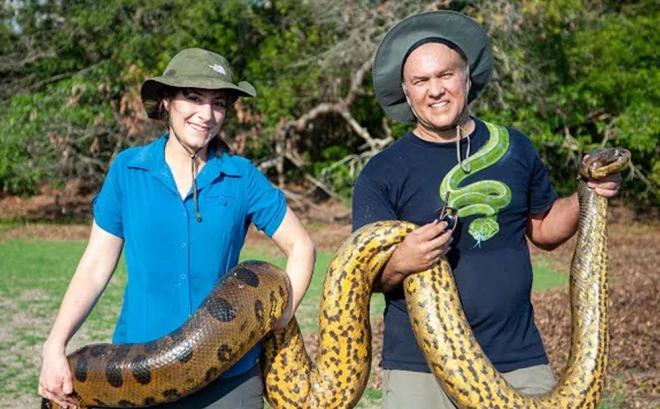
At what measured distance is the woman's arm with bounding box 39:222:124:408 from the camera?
3551 millimetres

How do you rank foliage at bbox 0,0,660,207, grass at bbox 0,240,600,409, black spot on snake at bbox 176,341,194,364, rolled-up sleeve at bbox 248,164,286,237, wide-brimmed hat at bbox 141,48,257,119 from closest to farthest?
black spot on snake at bbox 176,341,194,364 → wide-brimmed hat at bbox 141,48,257,119 → rolled-up sleeve at bbox 248,164,286,237 → grass at bbox 0,240,600,409 → foliage at bbox 0,0,660,207

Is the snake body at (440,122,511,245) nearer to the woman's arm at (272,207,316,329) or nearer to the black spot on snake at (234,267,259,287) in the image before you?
the woman's arm at (272,207,316,329)

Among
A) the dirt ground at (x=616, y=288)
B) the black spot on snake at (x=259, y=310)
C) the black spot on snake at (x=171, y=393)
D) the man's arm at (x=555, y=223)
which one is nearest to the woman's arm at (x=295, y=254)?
the black spot on snake at (x=259, y=310)

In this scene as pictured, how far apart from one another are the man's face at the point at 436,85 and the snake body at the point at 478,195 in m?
0.20

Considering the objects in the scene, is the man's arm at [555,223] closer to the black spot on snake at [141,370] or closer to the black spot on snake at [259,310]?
the black spot on snake at [259,310]

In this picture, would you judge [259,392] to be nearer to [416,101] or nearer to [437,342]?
[437,342]

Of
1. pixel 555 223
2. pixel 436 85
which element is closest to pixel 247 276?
pixel 436 85

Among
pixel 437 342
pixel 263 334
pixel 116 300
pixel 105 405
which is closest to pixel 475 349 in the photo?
pixel 437 342

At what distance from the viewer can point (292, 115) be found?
2392cm

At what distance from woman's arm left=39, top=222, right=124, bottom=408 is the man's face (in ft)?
4.49

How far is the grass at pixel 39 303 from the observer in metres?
8.30

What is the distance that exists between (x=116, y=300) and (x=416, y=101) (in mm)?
9916

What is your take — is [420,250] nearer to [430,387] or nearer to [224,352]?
[430,387]

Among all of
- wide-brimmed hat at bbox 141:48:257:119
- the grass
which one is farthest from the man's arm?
the grass
